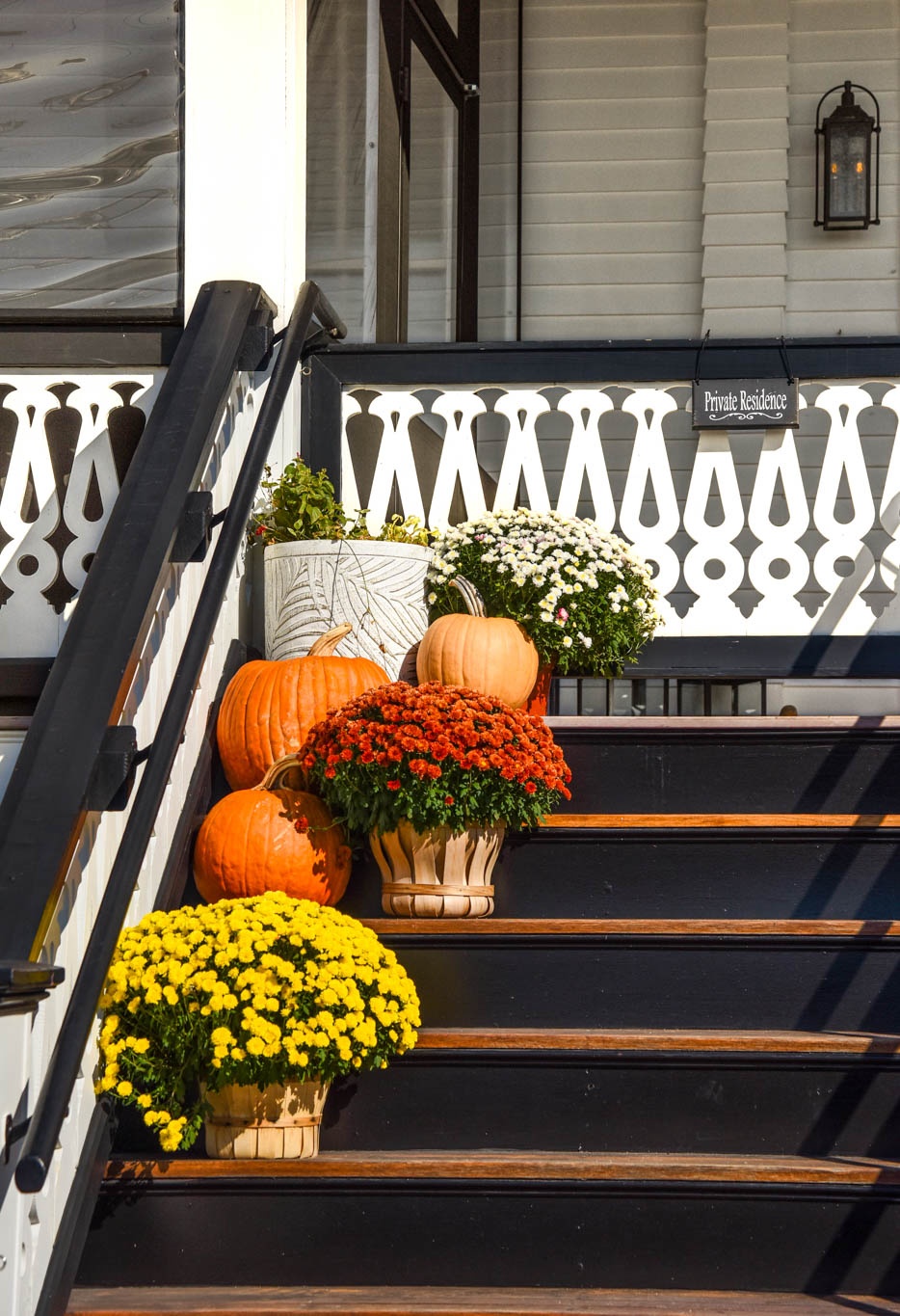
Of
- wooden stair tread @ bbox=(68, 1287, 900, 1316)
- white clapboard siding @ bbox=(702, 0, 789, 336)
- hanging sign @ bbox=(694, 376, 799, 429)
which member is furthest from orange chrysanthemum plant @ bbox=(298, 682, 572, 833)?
white clapboard siding @ bbox=(702, 0, 789, 336)

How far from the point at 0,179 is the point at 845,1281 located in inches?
162

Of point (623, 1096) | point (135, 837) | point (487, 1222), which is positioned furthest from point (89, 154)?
point (487, 1222)

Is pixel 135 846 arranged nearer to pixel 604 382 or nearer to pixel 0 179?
pixel 604 382

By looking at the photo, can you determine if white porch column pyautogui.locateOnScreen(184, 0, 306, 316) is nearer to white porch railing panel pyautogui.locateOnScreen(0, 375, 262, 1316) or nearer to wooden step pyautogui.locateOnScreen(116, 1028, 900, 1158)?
white porch railing panel pyautogui.locateOnScreen(0, 375, 262, 1316)

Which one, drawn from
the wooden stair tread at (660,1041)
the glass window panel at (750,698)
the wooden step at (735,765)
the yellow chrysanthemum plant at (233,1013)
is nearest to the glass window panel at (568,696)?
the glass window panel at (750,698)

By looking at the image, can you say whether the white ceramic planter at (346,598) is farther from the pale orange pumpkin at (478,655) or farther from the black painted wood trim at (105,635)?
the black painted wood trim at (105,635)

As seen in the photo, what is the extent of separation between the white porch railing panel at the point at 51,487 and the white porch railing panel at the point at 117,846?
392 mm

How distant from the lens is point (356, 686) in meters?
3.48

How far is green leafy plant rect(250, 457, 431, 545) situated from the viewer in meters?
3.80

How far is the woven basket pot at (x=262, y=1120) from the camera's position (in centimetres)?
257

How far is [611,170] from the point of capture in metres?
6.32

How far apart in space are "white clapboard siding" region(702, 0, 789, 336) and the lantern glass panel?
187 mm

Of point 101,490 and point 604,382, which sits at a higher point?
point 604,382

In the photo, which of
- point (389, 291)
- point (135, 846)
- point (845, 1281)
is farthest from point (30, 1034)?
point (389, 291)
